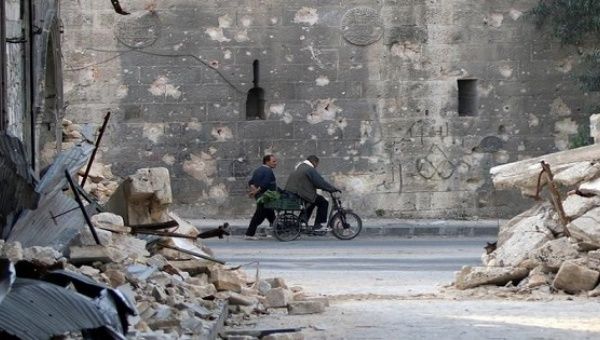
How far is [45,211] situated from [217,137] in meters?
16.1

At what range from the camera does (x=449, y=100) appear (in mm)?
26266

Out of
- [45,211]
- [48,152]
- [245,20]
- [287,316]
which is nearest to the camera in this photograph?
[45,211]

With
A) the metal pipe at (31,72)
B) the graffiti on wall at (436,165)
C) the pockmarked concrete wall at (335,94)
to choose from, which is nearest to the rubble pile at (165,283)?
the metal pipe at (31,72)

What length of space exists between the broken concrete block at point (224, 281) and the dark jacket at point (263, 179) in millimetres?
11807

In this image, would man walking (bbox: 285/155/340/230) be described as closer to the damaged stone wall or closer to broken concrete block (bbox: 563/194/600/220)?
the damaged stone wall

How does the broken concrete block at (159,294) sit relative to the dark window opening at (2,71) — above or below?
below

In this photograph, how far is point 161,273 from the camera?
10961mm

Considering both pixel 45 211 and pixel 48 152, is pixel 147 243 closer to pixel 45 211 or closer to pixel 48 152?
pixel 45 211

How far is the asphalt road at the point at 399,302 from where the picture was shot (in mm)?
10633

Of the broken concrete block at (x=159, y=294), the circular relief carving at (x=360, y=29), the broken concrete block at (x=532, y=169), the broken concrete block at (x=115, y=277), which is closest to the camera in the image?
the broken concrete block at (x=115, y=277)

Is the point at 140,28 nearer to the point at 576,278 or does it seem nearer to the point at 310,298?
the point at 310,298

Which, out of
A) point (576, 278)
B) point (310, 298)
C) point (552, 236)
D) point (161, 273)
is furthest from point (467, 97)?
point (161, 273)

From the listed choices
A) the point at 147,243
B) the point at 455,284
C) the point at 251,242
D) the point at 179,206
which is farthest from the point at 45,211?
the point at 179,206

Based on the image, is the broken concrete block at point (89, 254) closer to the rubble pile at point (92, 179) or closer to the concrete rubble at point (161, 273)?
the concrete rubble at point (161, 273)
